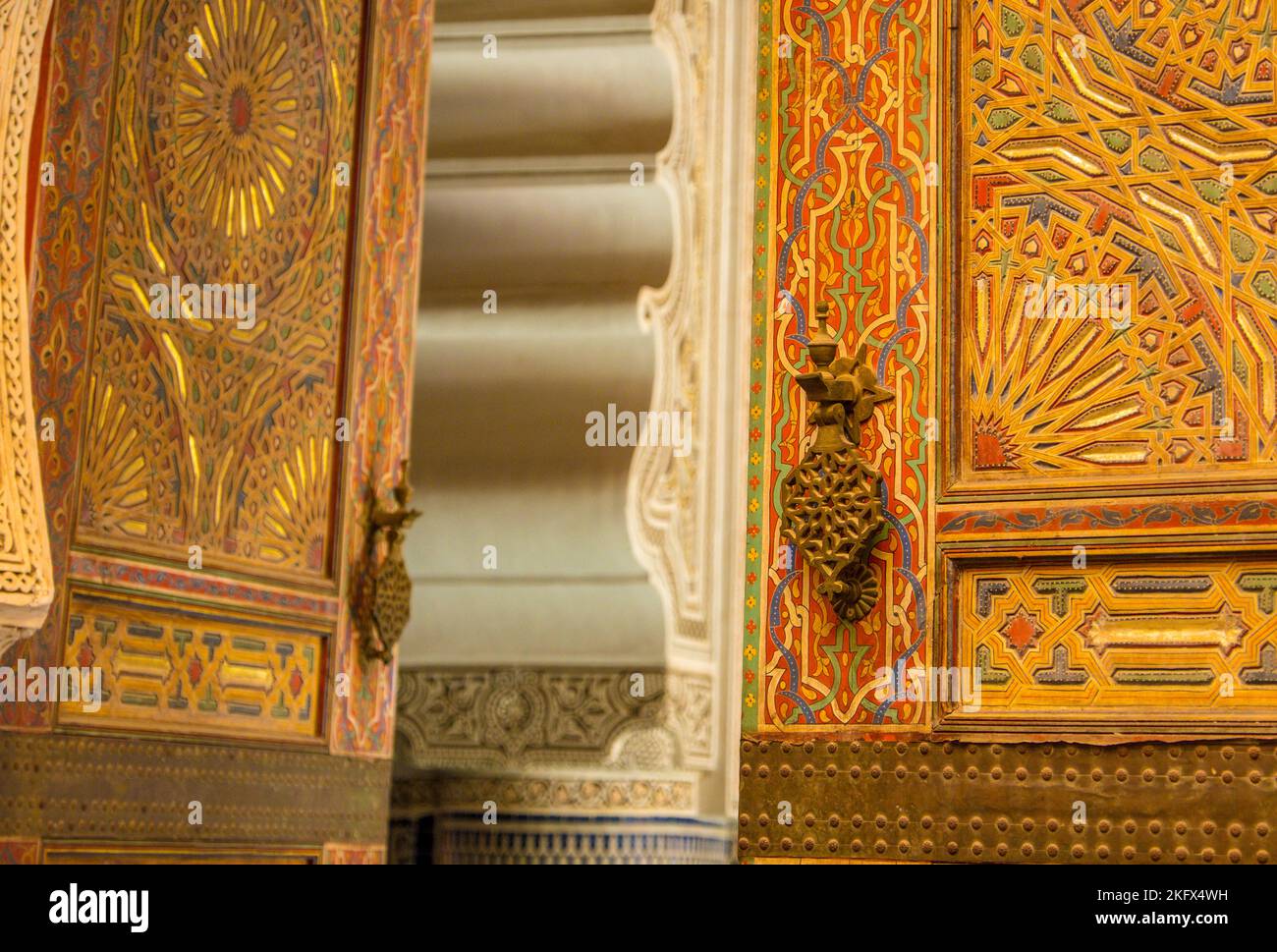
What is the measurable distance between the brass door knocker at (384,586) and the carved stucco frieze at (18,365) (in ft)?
5.00

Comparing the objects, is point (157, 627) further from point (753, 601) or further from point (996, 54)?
point (996, 54)

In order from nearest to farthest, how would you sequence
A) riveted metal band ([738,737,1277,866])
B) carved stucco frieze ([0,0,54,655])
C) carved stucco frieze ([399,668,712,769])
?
riveted metal band ([738,737,1277,866]) < carved stucco frieze ([0,0,54,655]) < carved stucco frieze ([399,668,712,769])

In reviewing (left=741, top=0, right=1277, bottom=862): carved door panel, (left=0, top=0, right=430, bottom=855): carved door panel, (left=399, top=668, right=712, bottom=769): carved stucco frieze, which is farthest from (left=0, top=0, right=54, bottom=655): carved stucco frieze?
(left=399, top=668, right=712, bottom=769): carved stucco frieze

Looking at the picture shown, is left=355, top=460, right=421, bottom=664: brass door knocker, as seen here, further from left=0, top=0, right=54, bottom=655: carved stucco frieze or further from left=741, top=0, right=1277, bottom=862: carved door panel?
left=741, top=0, right=1277, bottom=862: carved door panel

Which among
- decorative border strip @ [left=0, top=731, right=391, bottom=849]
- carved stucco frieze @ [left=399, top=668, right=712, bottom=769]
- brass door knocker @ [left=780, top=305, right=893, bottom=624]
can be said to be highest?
brass door knocker @ [left=780, top=305, right=893, bottom=624]

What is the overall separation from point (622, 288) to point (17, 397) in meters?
3.36

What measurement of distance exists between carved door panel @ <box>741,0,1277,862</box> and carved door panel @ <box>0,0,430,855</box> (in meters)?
1.84

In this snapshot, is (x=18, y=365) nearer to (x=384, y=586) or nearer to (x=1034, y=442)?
(x=384, y=586)

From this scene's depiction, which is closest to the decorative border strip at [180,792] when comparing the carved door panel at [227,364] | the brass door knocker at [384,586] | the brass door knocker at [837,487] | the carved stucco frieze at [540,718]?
the carved door panel at [227,364]

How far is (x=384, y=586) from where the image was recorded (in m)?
5.29

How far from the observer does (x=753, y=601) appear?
3.24 metres

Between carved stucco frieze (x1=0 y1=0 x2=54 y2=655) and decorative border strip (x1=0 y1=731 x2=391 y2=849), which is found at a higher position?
carved stucco frieze (x1=0 y1=0 x2=54 y2=655)

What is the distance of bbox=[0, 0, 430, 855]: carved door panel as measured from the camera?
432cm

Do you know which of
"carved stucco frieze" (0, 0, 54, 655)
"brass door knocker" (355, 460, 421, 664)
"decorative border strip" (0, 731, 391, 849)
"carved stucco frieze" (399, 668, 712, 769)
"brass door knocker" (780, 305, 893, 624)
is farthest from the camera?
"carved stucco frieze" (399, 668, 712, 769)
